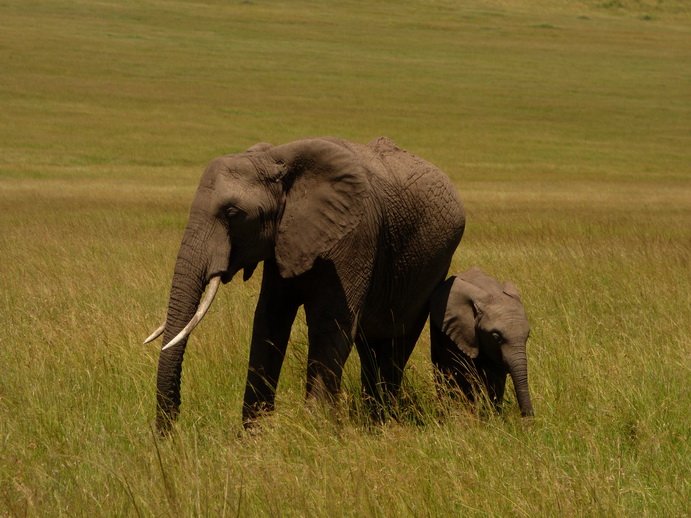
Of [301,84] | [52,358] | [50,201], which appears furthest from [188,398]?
[301,84]

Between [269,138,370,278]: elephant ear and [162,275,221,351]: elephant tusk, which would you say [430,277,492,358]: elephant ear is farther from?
[162,275,221,351]: elephant tusk

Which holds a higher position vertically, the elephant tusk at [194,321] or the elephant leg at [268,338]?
the elephant tusk at [194,321]

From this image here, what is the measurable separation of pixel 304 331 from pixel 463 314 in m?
1.95

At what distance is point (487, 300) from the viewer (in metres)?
5.71

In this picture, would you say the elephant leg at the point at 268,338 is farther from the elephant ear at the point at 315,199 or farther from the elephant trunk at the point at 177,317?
the elephant trunk at the point at 177,317

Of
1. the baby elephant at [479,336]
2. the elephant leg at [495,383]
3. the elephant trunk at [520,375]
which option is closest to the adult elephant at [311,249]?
the baby elephant at [479,336]

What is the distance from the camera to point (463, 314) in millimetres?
5750

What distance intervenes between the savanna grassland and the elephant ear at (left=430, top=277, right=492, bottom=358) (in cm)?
41

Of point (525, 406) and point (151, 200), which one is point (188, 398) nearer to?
point (525, 406)

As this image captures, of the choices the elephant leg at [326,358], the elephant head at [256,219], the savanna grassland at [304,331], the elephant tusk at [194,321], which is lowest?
the savanna grassland at [304,331]

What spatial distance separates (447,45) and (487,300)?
82.2 meters

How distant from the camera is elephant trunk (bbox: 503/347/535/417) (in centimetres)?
552

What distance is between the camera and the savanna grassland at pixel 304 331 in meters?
4.24

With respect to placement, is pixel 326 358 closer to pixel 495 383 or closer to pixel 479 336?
pixel 479 336
